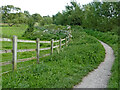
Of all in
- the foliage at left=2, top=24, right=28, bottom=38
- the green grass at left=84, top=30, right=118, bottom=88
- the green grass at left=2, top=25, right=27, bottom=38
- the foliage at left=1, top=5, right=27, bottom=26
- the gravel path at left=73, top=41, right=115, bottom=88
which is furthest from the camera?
the green grass at left=2, top=25, right=27, bottom=38

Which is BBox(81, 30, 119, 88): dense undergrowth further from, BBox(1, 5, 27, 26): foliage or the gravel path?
BBox(1, 5, 27, 26): foliage

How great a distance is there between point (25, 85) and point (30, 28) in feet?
59.0

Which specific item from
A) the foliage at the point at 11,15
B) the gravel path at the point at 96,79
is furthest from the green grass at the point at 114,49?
the foliage at the point at 11,15

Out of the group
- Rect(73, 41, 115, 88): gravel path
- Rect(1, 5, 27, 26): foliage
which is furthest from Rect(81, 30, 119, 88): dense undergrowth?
Rect(1, 5, 27, 26): foliage

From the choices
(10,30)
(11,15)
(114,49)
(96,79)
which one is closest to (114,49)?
(114,49)

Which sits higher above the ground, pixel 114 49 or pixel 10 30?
pixel 10 30

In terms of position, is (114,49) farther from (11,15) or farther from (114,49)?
(11,15)

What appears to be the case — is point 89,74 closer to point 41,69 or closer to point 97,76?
point 97,76

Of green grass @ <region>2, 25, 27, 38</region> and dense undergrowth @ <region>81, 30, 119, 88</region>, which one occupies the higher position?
green grass @ <region>2, 25, 27, 38</region>

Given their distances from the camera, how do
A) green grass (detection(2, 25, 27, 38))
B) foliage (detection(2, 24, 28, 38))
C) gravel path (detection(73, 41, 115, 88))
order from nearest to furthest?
1. gravel path (detection(73, 41, 115, 88))
2. foliage (detection(2, 24, 28, 38))
3. green grass (detection(2, 25, 27, 38))

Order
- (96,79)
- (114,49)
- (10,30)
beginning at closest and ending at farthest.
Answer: (96,79) → (114,49) → (10,30)

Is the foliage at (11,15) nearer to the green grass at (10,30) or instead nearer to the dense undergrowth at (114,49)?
the green grass at (10,30)

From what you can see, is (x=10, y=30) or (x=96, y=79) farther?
(x=10, y=30)

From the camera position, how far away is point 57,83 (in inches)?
238
